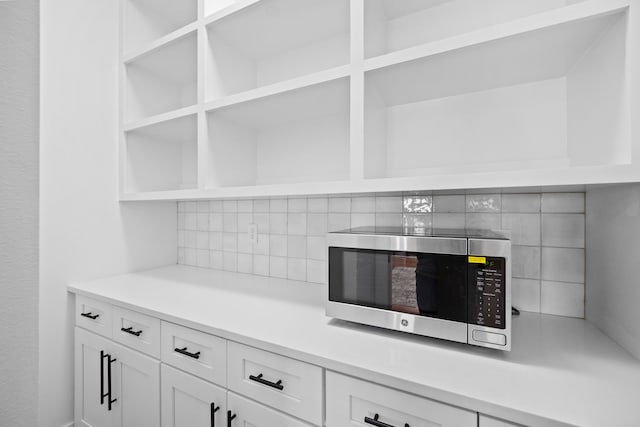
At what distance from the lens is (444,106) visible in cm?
121

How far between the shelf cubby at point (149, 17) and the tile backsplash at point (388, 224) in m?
1.00

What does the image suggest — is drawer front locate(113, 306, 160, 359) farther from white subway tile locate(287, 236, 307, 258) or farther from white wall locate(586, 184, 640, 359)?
white wall locate(586, 184, 640, 359)

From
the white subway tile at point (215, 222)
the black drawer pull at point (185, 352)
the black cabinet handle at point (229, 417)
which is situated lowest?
the black cabinet handle at point (229, 417)

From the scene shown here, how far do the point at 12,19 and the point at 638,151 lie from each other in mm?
2359

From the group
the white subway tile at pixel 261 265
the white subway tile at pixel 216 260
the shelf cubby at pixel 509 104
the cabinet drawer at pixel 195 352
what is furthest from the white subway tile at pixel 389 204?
the white subway tile at pixel 216 260

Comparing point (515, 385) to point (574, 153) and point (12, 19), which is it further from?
point (12, 19)

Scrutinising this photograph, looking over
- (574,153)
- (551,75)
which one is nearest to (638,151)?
(574,153)

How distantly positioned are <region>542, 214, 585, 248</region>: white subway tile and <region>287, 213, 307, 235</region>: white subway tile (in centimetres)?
102

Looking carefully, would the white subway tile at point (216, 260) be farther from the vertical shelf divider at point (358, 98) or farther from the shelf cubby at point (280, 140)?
the vertical shelf divider at point (358, 98)

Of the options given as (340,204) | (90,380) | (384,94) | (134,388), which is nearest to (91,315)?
(90,380)

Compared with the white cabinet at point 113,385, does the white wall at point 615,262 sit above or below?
above

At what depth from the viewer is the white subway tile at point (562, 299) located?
1.05 meters

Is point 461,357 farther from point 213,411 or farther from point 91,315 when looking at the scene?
point 91,315

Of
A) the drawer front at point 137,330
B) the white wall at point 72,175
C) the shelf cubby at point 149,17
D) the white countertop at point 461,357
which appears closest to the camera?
the white countertop at point 461,357
